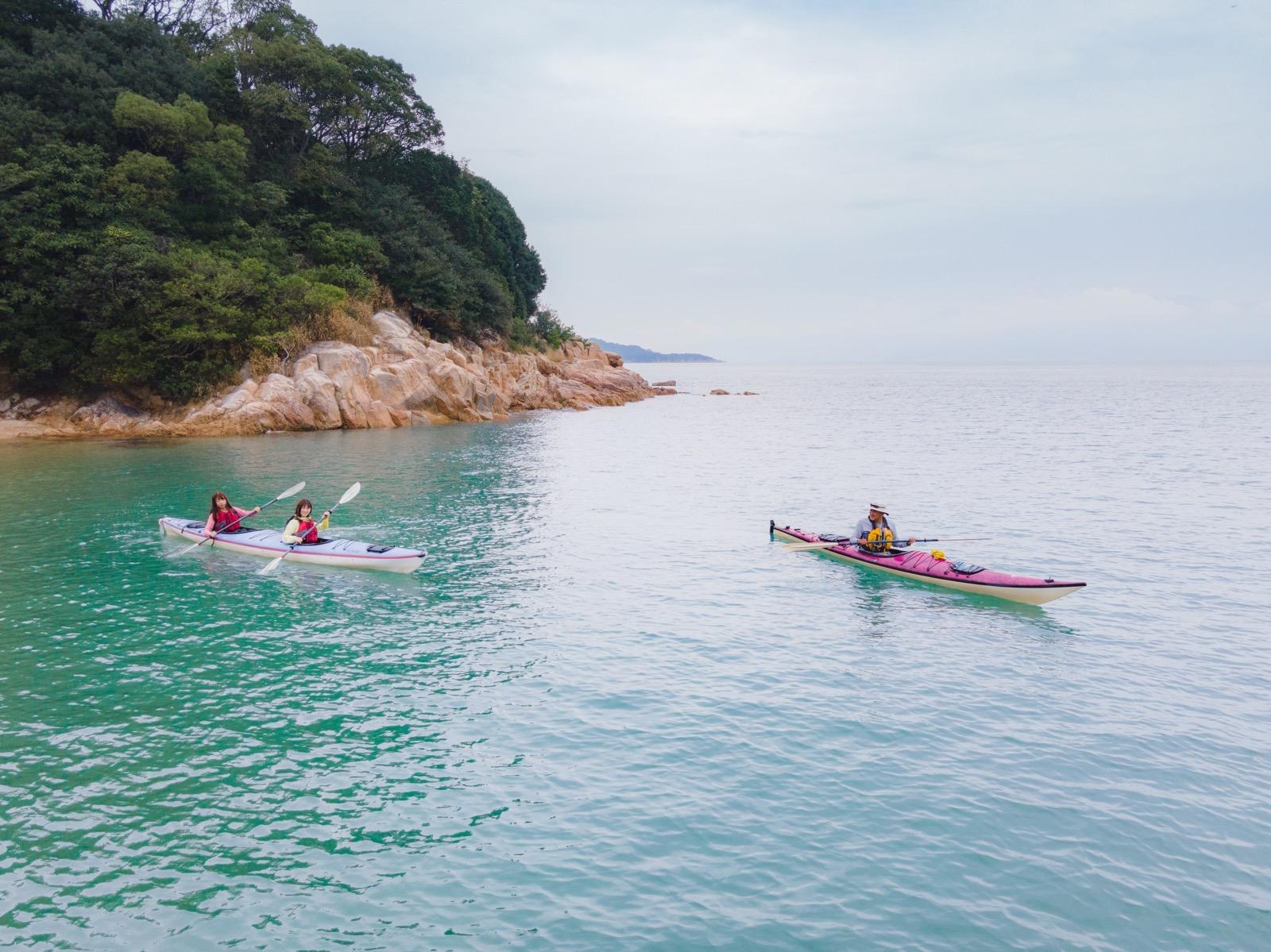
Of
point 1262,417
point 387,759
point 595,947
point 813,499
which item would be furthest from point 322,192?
point 1262,417

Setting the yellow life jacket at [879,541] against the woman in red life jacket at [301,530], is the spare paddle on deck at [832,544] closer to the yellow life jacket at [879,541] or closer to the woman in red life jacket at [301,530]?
the yellow life jacket at [879,541]

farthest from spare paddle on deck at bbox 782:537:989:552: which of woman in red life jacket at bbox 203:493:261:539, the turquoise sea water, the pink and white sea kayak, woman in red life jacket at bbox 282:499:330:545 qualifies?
woman in red life jacket at bbox 203:493:261:539

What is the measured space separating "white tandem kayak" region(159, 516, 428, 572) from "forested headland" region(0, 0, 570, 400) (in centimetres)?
2350

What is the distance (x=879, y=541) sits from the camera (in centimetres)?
1973

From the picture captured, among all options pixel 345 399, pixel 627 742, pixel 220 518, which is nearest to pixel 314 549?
pixel 220 518

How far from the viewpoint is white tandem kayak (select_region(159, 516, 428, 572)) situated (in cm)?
1848

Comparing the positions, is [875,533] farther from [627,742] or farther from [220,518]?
[220,518]

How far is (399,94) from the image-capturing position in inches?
2237

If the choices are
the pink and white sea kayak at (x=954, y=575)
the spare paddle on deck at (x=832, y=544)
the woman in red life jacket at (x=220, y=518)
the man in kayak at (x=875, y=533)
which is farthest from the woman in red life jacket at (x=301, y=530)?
the man in kayak at (x=875, y=533)

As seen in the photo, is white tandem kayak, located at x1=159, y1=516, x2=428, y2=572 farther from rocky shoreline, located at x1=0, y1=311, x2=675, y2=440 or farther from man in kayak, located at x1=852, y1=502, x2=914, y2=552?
rocky shoreline, located at x1=0, y1=311, x2=675, y2=440

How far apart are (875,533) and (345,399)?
113 ft

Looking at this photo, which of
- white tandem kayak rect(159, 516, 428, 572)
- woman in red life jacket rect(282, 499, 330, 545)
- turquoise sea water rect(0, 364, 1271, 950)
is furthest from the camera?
woman in red life jacket rect(282, 499, 330, 545)

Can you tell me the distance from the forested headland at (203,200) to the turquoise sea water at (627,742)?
1870 cm

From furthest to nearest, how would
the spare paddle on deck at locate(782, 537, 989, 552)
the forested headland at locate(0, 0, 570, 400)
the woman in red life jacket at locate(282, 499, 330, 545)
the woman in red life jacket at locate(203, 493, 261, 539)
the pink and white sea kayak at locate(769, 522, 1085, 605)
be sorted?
the forested headland at locate(0, 0, 570, 400), the woman in red life jacket at locate(203, 493, 261, 539), the spare paddle on deck at locate(782, 537, 989, 552), the woman in red life jacket at locate(282, 499, 330, 545), the pink and white sea kayak at locate(769, 522, 1085, 605)
